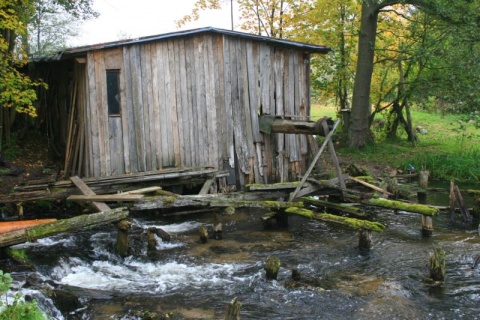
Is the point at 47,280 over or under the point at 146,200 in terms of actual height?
under

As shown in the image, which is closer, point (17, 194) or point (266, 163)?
point (17, 194)

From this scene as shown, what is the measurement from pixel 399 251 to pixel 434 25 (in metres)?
13.1

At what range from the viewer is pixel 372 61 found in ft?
67.6

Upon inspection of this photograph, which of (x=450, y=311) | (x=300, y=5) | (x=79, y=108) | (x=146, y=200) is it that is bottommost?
(x=450, y=311)

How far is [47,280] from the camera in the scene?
8117 millimetres

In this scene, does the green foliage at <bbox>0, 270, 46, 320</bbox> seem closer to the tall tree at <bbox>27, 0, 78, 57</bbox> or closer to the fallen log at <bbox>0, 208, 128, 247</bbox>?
the fallen log at <bbox>0, 208, 128, 247</bbox>

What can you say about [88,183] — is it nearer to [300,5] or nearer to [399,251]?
[399,251]

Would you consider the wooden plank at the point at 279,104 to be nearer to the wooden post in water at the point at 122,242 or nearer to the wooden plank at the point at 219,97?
the wooden plank at the point at 219,97

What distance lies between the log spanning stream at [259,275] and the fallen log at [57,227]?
0.61 m

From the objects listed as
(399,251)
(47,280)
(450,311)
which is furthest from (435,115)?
(47,280)

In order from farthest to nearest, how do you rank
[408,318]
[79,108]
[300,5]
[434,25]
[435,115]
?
[435,115], [300,5], [434,25], [79,108], [408,318]

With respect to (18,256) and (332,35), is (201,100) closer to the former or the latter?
(18,256)

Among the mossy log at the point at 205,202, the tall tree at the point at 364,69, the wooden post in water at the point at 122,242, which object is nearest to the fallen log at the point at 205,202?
the mossy log at the point at 205,202

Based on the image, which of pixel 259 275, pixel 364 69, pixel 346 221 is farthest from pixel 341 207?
pixel 364 69
